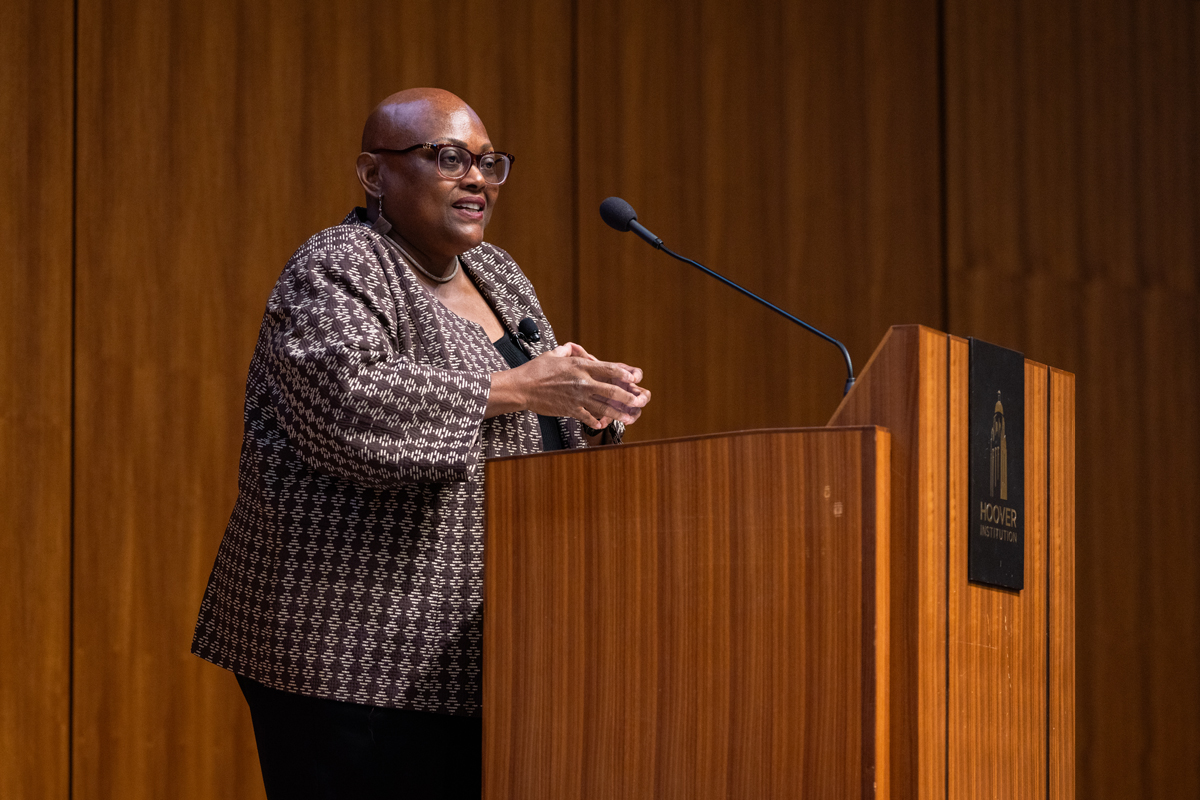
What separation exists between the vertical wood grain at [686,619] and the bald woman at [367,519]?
14cm

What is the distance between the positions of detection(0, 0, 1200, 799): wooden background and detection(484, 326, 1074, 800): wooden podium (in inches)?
68.4

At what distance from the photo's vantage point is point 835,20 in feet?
11.4

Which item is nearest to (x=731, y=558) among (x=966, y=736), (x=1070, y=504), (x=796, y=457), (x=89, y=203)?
(x=796, y=457)

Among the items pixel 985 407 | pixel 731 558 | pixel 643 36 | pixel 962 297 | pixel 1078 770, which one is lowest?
pixel 1078 770

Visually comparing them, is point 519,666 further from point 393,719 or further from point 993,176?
point 993,176

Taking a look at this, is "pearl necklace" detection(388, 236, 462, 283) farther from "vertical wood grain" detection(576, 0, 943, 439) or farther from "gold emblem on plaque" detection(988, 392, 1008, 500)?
"vertical wood grain" detection(576, 0, 943, 439)

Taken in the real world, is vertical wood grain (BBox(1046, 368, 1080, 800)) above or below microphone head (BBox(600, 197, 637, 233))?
below

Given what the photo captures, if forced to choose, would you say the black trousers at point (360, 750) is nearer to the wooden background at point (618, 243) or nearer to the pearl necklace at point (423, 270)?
the pearl necklace at point (423, 270)

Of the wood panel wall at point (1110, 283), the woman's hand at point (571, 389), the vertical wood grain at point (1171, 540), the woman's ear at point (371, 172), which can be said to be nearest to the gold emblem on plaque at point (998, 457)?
the woman's hand at point (571, 389)

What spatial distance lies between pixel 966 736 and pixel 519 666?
0.43 meters

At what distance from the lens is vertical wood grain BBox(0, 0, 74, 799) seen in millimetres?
2727

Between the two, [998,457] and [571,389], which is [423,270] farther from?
[998,457]

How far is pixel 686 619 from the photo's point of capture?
120cm

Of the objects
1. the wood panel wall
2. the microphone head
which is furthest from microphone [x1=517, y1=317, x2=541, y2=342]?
the wood panel wall
